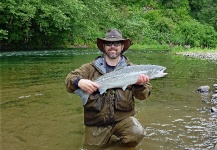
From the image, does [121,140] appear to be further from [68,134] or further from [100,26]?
[100,26]

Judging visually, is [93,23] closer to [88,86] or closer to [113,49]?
[113,49]

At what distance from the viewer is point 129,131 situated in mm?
4840


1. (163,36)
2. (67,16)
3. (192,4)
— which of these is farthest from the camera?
(192,4)

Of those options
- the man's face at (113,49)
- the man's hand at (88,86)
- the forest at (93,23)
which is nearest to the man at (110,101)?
the man's face at (113,49)

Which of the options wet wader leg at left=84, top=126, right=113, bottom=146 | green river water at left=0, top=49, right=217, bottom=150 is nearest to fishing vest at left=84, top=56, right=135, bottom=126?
wet wader leg at left=84, top=126, right=113, bottom=146

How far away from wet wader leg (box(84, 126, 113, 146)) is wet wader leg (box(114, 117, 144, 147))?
153 millimetres

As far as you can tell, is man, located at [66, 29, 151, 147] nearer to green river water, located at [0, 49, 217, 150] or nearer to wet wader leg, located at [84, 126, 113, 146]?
wet wader leg, located at [84, 126, 113, 146]

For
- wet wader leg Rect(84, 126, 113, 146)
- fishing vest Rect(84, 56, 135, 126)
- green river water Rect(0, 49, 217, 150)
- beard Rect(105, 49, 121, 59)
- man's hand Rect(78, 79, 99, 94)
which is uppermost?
beard Rect(105, 49, 121, 59)

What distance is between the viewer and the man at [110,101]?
4.69m

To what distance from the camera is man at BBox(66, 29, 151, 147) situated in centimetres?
469

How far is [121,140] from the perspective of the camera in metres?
5.00

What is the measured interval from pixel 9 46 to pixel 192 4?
4572cm

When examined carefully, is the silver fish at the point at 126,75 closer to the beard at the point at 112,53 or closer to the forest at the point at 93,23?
the beard at the point at 112,53

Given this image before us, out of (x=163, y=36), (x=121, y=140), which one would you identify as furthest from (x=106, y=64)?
(x=163, y=36)
